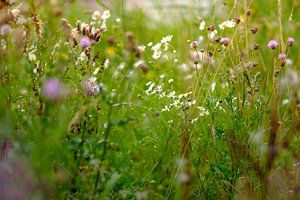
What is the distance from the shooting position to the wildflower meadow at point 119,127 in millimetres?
1848

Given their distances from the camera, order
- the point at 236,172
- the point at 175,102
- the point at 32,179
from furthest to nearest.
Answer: the point at 175,102, the point at 236,172, the point at 32,179

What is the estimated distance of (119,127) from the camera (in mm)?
2289

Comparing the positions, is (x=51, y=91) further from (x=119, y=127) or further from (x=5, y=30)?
(x=119, y=127)

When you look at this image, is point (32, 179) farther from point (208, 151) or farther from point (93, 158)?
point (208, 151)

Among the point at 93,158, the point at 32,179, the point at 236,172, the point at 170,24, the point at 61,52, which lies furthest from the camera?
the point at 170,24

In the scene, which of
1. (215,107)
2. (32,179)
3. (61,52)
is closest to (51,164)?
(32,179)

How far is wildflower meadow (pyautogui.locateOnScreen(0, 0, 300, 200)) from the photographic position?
72.7 inches

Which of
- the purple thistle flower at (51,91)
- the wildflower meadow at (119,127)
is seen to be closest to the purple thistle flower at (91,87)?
the wildflower meadow at (119,127)

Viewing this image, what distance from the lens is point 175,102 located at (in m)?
2.52

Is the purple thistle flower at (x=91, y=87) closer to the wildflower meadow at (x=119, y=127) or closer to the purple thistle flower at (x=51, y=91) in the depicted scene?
the wildflower meadow at (x=119, y=127)

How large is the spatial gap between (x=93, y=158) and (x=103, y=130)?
440 millimetres

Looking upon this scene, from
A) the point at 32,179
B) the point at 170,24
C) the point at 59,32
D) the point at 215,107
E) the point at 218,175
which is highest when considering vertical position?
the point at 170,24

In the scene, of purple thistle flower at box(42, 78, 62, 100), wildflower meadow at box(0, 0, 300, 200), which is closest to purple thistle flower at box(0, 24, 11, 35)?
wildflower meadow at box(0, 0, 300, 200)

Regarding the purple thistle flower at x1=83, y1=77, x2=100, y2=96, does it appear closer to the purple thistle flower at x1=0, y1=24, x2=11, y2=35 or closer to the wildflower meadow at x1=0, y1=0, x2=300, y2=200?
the wildflower meadow at x1=0, y1=0, x2=300, y2=200
